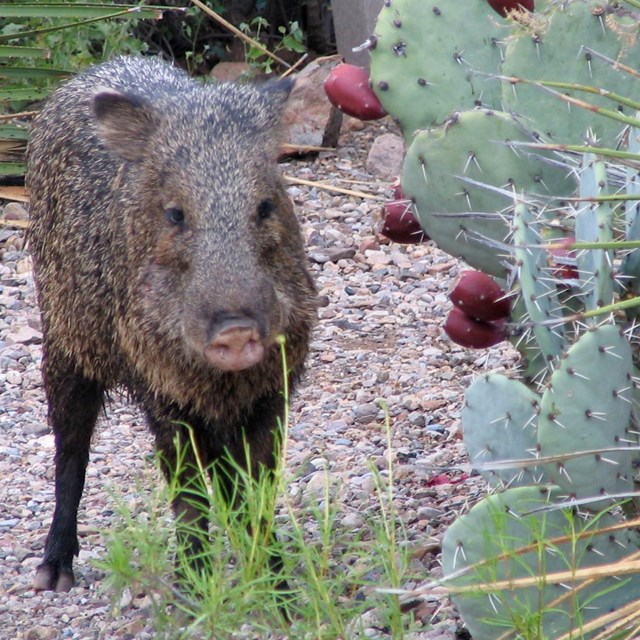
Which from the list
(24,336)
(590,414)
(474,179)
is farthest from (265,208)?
(24,336)

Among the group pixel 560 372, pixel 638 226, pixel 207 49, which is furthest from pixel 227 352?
pixel 207 49

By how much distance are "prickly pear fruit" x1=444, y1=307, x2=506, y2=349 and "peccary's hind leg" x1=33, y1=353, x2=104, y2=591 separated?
116 centimetres

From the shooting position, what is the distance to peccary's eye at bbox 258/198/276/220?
3004mm

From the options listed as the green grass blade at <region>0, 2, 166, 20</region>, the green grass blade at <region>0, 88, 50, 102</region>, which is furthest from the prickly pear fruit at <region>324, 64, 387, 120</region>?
the green grass blade at <region>0, 88, 50, 102</region>

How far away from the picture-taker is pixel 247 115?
3.18 metres

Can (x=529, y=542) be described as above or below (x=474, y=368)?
above

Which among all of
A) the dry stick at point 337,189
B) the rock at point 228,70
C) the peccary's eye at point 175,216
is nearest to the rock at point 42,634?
the peccary's eye at point 175,216

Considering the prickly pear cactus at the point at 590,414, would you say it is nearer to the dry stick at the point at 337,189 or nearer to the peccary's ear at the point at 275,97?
the peccary's ear at the point at 275,97

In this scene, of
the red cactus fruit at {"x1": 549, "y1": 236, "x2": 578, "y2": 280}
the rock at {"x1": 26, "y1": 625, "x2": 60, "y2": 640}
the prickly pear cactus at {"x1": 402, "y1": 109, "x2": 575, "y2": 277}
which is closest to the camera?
the red cactus fruit at {"x1": 549, "y1": 236, "x2": 578, "y2": 280}

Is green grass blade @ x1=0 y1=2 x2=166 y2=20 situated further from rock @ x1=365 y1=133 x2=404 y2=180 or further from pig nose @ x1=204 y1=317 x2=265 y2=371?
pig nose @ x1=204 y1=317 x2=265 y2=371

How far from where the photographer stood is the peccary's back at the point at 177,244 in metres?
2.88

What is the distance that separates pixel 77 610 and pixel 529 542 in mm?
1412

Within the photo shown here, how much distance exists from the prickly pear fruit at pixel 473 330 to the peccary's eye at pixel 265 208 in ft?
1.67

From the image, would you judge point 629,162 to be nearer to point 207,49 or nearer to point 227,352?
point 227,352
